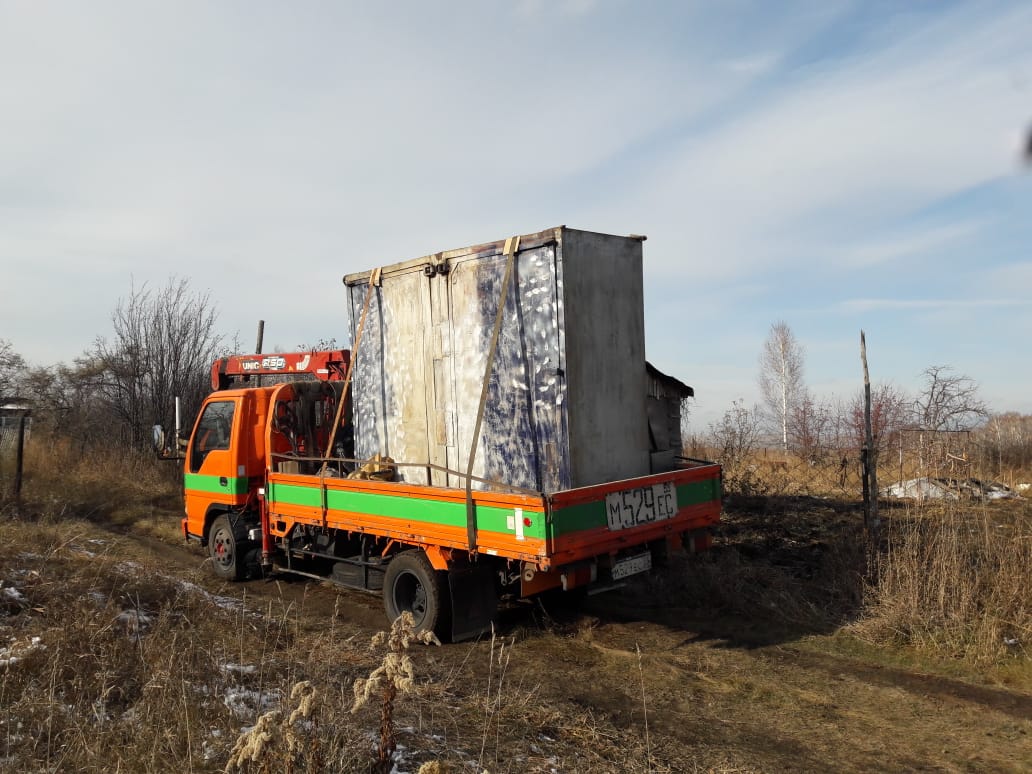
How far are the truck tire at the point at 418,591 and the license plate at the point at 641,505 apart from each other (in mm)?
1548

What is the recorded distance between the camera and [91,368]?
21.6 m

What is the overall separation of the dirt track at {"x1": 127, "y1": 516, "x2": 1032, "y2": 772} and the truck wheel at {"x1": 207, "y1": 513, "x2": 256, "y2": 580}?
1705mm

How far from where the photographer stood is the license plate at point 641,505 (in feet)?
17.4

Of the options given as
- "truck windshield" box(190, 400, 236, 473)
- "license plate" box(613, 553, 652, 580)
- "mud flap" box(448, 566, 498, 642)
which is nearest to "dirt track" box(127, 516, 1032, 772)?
"mud flap" box(448, 566, 498, 642)

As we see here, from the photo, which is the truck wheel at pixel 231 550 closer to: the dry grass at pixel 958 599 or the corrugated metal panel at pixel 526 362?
the corrugated metal panel at pixel 526 362

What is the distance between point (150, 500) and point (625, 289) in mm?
12348

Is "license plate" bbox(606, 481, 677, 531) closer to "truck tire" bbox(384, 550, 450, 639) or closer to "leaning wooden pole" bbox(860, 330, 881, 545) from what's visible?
"truck tire" bbox(384, 550, 450, 639)

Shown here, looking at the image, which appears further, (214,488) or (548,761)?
(214,488)

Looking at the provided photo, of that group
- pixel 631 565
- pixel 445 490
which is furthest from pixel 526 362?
pixel 631 565

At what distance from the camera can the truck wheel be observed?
8.14 m

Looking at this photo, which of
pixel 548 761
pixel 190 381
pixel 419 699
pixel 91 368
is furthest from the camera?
pixel 91 368

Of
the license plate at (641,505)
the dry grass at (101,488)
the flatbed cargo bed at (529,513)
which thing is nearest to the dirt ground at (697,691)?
the flatbed cargo bed at (529,513)

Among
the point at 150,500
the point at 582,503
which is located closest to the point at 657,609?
the point at 582,503

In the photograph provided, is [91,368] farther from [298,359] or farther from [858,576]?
[858,576]
